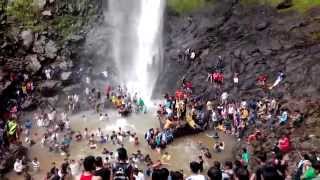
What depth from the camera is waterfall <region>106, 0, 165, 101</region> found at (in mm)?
36938

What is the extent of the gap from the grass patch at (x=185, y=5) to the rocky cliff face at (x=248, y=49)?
1.47 feet

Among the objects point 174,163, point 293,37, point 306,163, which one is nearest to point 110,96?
point 174,163

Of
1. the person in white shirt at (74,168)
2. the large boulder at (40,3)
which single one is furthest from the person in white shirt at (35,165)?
the large boulder at (40,3)

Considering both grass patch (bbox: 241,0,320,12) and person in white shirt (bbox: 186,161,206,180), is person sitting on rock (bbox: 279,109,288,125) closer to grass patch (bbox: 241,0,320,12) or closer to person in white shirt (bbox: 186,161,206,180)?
grass patch (bbox: 241,0,320,12)

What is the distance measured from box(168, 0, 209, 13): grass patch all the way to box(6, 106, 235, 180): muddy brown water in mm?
8821

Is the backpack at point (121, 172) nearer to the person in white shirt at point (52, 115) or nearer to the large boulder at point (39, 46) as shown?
the person in white shirt at point (52, 115)

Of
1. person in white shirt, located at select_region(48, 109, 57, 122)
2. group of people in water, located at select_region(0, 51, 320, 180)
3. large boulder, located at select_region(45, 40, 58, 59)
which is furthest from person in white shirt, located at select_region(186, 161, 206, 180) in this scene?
large boulder, located at select_region(45, 40, 58, 59)

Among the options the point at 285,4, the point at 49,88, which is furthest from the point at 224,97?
the point at 49,88

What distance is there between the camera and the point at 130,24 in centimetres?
3838

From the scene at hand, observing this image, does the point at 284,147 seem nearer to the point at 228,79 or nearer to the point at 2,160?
the point at 228,79

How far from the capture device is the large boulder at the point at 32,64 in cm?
3422

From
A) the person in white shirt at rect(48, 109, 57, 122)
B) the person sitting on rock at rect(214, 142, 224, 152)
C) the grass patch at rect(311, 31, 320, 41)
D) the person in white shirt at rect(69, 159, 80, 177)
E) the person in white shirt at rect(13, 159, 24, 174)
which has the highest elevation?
the grass patch at rect(311, 31, 320, 41)

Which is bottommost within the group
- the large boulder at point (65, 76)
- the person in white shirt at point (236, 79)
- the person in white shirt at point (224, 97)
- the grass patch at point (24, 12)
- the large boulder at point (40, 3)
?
the person in white shirt at point (224, 97)

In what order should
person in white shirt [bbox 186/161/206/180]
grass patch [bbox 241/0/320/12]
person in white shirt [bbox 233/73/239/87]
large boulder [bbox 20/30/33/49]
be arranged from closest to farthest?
person in white shirt [bbox 186/161/206/180], person in white shirt [bbox 233/73/239/87], grass patch [bbox 241/0/320/12], large boulder [bbox 20/30/33/49]
